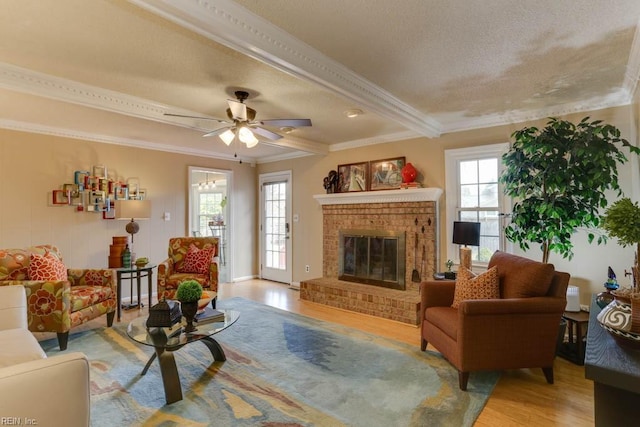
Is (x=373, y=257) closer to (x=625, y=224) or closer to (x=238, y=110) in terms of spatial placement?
(x=238, y=110)

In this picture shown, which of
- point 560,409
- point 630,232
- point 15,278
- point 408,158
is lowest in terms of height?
point 560,409

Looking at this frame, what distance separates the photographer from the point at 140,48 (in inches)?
88.9

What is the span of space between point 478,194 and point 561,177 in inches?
49.1

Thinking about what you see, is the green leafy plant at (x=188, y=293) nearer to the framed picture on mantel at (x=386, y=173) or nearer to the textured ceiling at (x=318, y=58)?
the textured ceiling at (x=318, y=58)

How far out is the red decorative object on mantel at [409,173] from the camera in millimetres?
4312

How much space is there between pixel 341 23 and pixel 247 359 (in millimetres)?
2664

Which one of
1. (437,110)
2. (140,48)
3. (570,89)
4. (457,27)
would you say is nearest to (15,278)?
(140,48)

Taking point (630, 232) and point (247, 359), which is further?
point (247, 359)

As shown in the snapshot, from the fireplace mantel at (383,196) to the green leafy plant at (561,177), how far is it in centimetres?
113

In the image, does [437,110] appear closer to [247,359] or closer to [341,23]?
[341,23]

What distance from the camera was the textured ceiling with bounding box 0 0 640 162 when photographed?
6.14ft

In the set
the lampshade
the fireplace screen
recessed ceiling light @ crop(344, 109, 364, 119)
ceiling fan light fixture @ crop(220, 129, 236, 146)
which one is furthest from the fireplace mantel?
ceiling fan light fixture @ crop(220, 129, 236, 146)

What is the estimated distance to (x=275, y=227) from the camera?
633 cm

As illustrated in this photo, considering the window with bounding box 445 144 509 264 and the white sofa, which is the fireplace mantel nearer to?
the window with bounding box 445 144 509 264
